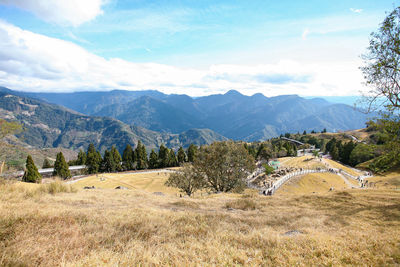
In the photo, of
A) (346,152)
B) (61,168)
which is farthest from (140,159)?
(346,152)

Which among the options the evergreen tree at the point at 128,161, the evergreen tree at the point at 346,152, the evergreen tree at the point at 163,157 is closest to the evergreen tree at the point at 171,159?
the evergreen tree at the point at 163,157

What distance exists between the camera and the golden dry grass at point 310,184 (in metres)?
41.4

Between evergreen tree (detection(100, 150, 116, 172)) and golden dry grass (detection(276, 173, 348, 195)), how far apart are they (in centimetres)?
6395

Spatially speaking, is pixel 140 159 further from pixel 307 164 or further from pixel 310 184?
pixel 310 184

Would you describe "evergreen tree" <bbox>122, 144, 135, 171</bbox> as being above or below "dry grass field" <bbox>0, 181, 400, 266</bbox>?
below

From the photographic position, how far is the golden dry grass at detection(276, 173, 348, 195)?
1628 inches

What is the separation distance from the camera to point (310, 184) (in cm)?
4522

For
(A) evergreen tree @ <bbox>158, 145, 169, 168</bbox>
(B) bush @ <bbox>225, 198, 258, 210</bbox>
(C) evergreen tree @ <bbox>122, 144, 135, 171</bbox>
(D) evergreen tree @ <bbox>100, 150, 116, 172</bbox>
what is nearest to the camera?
(B) bush @ <bbox>225, 198, 258, 210</bbox>

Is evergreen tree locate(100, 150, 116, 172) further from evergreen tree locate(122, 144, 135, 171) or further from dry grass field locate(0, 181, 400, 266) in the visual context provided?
dry grass field locate(0, 181, 400, 266)

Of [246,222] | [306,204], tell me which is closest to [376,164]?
[306,204]

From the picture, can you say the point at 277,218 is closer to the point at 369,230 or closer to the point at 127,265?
the point at 369,230

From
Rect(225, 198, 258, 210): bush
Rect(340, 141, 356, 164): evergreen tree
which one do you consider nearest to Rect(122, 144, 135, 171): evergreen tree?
Rect(225, 198, 258, 210): bush

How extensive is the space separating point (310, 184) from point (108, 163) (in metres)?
70.0

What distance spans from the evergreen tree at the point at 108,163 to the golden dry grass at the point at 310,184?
6395 cm
